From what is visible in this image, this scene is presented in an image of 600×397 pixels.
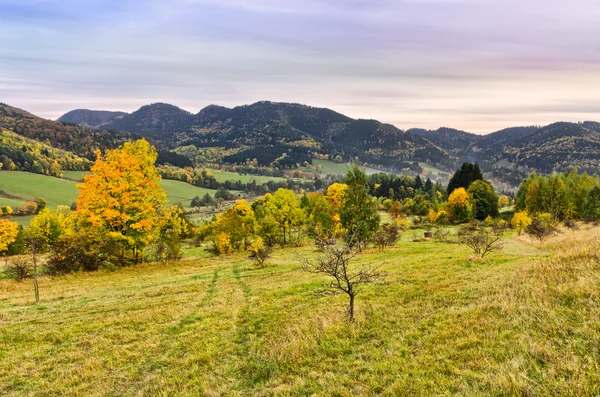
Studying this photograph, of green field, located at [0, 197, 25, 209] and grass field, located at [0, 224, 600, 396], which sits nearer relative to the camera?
grass field, located at [0, 224, 600, 396]

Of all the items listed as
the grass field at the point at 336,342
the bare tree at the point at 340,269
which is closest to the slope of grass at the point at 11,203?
the grass field at the point at 336,342

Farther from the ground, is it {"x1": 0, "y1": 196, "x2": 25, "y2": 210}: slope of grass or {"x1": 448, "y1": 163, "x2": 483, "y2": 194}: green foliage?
{"x1": 448, "y1": 163, "x2": 483, "y2": 194}: green foliage

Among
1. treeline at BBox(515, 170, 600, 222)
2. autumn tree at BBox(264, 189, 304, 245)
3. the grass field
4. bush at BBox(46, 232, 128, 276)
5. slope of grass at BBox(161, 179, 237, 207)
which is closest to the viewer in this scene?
the grass field

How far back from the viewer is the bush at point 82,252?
30.1 meters

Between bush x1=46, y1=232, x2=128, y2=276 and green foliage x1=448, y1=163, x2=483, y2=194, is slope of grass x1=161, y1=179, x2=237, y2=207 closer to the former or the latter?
green foliage x1=448, y1=163, x2=483, y2=194

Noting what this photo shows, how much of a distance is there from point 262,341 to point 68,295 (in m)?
18.1

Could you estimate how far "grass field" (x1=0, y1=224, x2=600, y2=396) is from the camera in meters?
7.30

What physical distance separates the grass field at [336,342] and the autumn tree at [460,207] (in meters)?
70.4

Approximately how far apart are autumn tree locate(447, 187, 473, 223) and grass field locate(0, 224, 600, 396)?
2772 inches

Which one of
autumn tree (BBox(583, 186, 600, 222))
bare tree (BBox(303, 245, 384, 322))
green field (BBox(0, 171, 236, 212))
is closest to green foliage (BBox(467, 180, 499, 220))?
autumn tree (BBox(583, 186, 600, 222))

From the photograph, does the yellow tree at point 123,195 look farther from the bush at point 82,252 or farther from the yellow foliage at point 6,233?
the yellow foliage at point 6,233

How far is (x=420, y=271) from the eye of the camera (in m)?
21.1

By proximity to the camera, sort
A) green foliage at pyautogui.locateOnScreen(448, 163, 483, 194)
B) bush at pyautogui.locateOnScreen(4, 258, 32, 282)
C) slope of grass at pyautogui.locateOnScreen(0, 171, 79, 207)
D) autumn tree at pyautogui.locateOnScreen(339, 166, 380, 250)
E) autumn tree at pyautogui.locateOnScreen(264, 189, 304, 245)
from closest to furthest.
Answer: bush at pyautogui.locateOnScreen(4, 258, 32, 282), autumn tree at pyautogui.locateOnScreen(339, 166, 380, 250), autumn tree at pyautogui.locateOnScreen(264, 189, 304, 245), green foliage at pyautogui.locateOnScreen(448, 163, 483, 194), slope of grass at pyautogui.locateOnScreen(0, 171, 79, 207)

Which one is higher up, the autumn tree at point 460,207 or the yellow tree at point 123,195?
the yellow tree at point 123,195
